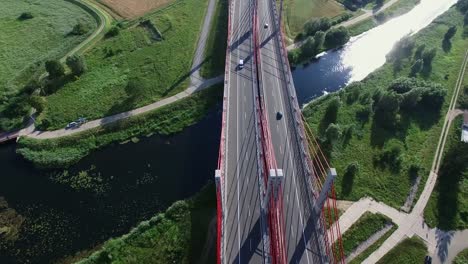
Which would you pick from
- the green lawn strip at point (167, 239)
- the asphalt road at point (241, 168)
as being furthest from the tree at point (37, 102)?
the asphalt road at point (241, 168)

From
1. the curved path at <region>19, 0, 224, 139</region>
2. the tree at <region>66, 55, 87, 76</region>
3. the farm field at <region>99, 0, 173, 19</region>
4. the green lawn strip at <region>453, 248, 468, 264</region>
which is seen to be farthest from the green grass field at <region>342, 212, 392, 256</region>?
the farm field at <region>99, 0, 173, 19</region>

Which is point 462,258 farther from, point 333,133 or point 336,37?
point 336,37

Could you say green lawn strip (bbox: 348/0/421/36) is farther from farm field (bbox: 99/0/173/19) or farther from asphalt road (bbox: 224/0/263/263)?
farm field (bbox: 99/0/173/19)

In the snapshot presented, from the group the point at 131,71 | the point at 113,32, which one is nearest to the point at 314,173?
the point at 131,71

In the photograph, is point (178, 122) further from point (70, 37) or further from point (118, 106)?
point (70, 37)

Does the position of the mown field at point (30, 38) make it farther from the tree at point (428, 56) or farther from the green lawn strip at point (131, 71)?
the tree at point (428, 56)

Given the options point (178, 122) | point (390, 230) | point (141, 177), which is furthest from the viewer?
point (178, 122)

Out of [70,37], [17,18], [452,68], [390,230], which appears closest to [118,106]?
[70,37]
